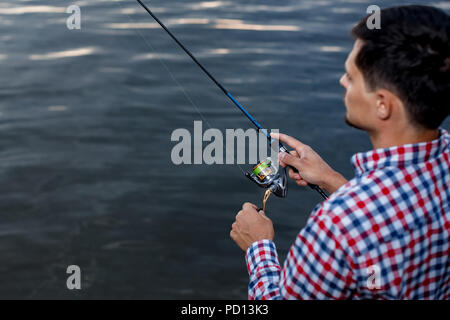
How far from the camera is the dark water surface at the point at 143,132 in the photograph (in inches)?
158

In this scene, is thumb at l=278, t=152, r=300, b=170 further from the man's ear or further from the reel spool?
the man's ear

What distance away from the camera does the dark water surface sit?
13.2 ft

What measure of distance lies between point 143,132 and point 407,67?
13.4 ft

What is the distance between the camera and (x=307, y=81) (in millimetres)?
6277

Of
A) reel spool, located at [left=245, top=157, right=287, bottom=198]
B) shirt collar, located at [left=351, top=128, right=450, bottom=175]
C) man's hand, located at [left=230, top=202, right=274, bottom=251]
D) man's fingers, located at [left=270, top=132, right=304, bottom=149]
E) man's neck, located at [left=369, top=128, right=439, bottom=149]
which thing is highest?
man's fingers, located at [left=270, top=132, right=304, bottom=149]

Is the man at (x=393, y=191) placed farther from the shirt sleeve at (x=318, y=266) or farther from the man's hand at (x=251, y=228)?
the man's hand at (x=251, y=228)

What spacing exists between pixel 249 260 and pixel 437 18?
3.04ft

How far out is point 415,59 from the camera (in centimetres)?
138

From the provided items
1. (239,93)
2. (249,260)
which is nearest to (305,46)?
(239,93)

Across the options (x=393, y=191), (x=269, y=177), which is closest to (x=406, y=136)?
(x=393, y=191)

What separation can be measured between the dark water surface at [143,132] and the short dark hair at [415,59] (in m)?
2.63

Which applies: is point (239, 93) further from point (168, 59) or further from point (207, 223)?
point (207, 223)

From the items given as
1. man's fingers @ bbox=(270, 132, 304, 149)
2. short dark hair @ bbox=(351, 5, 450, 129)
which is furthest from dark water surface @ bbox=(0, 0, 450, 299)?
short dark hair @ bbox=(351, 5, 450, 129)
